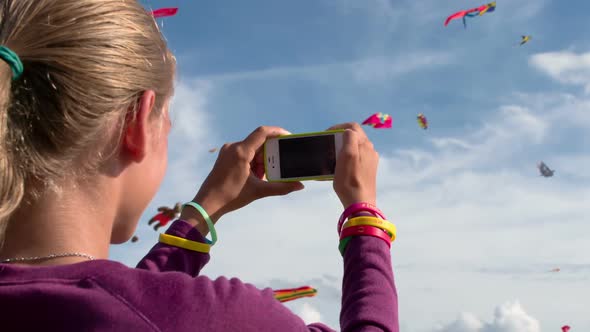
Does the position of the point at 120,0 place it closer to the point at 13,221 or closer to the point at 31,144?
the point at 31,144

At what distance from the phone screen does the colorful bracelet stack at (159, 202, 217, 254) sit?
1.62ft

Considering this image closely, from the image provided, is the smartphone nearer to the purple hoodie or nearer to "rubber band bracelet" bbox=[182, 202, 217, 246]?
"rubber band bracelet" bbox=[182, 202, 217, 246]

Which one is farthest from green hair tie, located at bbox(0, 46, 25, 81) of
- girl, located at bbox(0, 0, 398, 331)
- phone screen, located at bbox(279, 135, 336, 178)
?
phone screen, located at bbox(279, 135, 336, 178)

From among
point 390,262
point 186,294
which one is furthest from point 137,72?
point 390,262

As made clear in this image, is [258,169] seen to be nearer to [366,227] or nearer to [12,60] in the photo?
[366,227]

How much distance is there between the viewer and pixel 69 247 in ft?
8.69

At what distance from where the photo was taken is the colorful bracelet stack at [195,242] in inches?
147

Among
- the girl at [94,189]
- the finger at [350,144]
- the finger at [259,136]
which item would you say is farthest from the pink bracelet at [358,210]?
the finger at [259,136]

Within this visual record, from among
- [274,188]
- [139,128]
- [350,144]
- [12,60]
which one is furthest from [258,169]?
[12,60]

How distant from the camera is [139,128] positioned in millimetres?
2799

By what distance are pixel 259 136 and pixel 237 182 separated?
30 cm

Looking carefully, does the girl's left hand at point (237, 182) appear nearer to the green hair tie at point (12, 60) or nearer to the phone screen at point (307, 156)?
the phone screen at point (307, 156)

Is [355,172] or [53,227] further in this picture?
[355,172]

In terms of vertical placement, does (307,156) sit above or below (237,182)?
above
